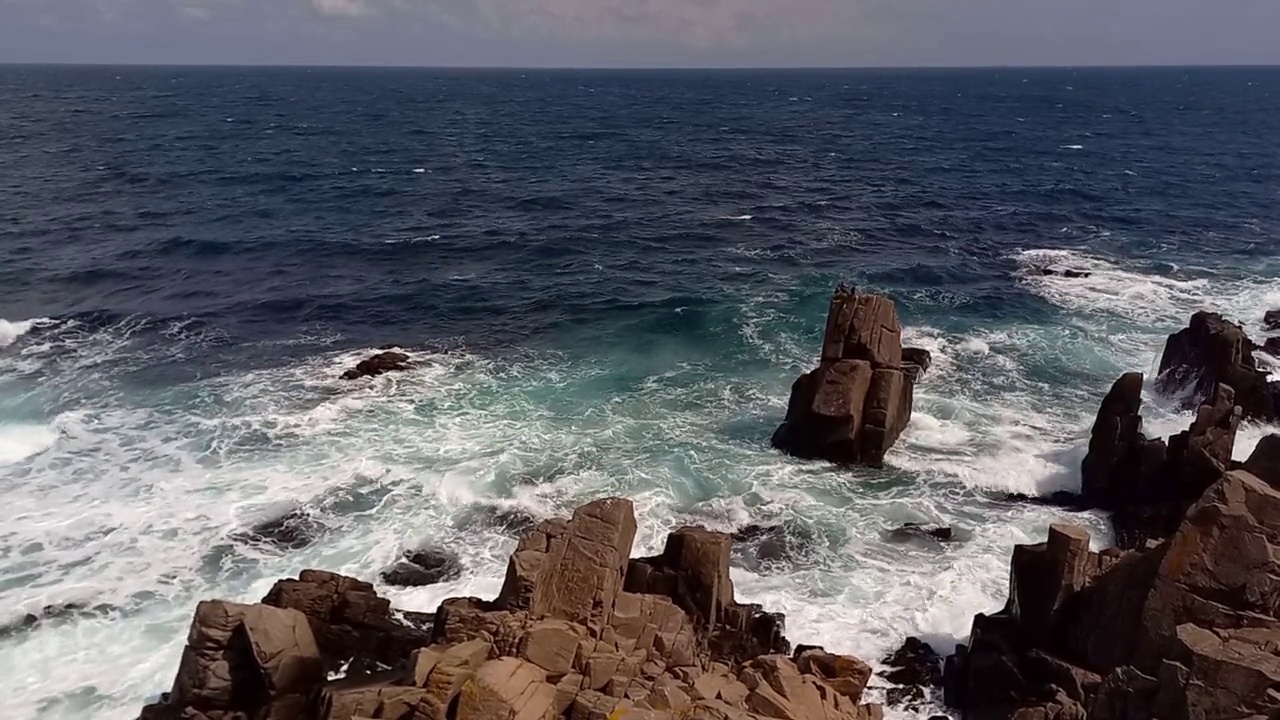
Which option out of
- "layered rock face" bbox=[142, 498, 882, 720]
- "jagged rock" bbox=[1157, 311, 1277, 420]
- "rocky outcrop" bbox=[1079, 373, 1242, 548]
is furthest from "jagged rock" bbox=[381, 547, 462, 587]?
"jagged rock" bbox=[1157, 311, 1277, 420]

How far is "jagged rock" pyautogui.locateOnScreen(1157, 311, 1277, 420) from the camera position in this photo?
36750 mm

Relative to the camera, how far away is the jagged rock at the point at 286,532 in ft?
102

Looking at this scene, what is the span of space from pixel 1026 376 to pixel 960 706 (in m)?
25.6

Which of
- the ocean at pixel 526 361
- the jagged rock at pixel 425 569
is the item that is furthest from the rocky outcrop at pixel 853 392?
the jagged rock at pixel 425 569

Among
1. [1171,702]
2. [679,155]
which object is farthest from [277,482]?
[679,155]

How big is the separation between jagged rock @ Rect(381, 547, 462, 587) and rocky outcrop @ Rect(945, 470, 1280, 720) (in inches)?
626

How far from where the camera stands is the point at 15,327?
50.2 meters

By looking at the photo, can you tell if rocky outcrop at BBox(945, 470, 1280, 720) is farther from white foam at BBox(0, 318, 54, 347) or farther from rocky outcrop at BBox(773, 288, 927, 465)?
white foam at BBox(0, 318, 54, 347)

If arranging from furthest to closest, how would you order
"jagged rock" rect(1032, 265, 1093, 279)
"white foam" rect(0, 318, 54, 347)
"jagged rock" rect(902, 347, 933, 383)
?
"jagged rock" rect(1032, 265, 1093, 279)
"white foam" rect(0, 318, 54, 347)
"jagged rock" rect(902, 347, 933, 383)

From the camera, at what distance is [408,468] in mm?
36219

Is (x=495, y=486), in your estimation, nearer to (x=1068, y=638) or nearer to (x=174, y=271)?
(x=1068, y=638)

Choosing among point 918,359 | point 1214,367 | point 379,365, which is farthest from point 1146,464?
point 379,365

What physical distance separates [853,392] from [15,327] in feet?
152

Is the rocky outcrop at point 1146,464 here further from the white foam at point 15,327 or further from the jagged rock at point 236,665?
the white foam at point 15,327
